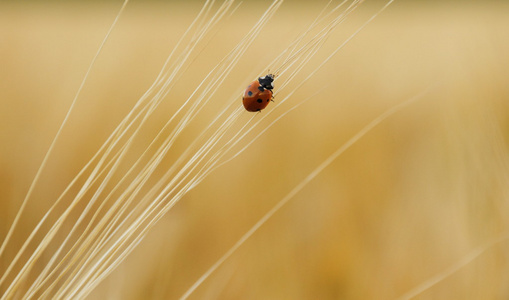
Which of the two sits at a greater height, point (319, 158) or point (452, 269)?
point (319, 158)

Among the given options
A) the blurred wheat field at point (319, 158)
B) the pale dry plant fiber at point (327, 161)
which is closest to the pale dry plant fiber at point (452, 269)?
the blurred wheat field at point (319, 158)

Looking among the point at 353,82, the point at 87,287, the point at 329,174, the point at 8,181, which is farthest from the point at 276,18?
the point at 87,287

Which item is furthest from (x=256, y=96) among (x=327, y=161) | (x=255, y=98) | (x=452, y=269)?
(x=452, y=269)

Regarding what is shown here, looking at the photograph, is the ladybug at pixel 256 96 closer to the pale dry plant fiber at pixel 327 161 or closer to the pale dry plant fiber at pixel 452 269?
the pale dry plant fiber at pixel 327 161

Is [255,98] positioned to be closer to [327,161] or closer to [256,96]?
[256,96]

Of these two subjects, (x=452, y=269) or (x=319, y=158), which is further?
(x=319, y=158)

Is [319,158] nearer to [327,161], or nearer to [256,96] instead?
[327,161]
